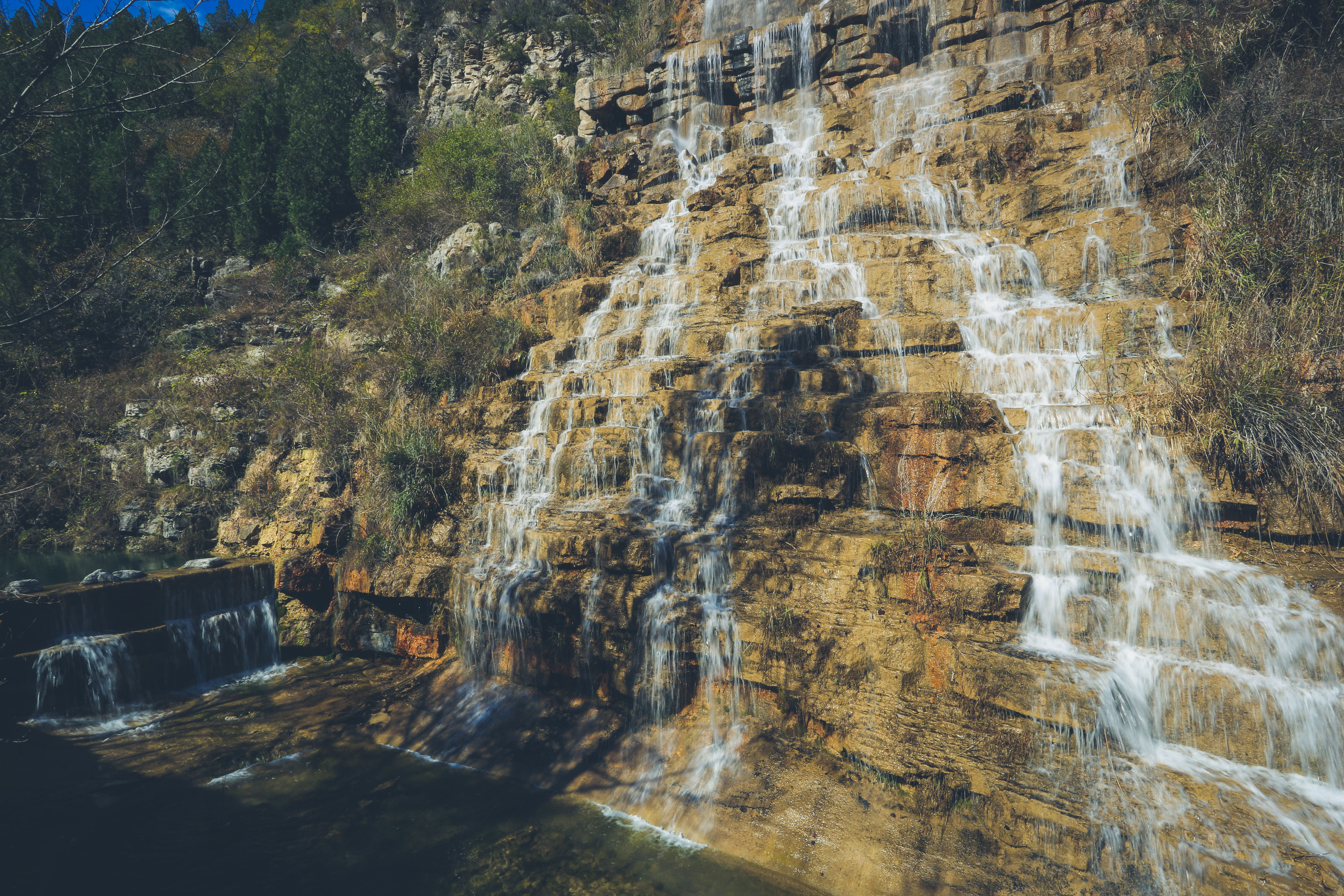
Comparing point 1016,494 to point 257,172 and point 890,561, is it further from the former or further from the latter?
point 257,172

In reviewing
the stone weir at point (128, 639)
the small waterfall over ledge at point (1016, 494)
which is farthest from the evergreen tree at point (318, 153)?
the stone weir at point (128, 639)

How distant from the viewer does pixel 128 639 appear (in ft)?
25.6

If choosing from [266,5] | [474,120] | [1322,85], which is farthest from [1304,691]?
[266,5]

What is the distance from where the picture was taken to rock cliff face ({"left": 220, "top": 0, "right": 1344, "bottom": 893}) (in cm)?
489

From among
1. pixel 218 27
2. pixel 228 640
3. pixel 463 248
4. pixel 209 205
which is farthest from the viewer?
pixel 218 27

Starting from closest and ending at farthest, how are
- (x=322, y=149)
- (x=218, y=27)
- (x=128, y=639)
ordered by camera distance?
1. (x=128, y=639)
2. (x=322, y=149)
3. (x=218, y=27)

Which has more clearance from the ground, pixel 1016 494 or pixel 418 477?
pixel 418 477

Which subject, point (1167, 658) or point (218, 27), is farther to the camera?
point (218, 27)

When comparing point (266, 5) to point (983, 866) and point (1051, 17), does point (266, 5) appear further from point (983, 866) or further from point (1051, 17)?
point (983, 866)

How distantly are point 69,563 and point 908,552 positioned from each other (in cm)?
1453

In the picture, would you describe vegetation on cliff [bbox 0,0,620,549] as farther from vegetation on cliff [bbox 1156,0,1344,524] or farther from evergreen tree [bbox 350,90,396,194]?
vegetation on cliff [bbox 1156,0,1344,524]

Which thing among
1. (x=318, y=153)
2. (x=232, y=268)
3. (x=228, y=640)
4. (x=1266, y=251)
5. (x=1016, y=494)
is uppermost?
(x=318, y=153)

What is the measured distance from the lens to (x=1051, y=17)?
1479cm

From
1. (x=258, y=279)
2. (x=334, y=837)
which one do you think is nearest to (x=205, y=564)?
(x=334, y=837)
